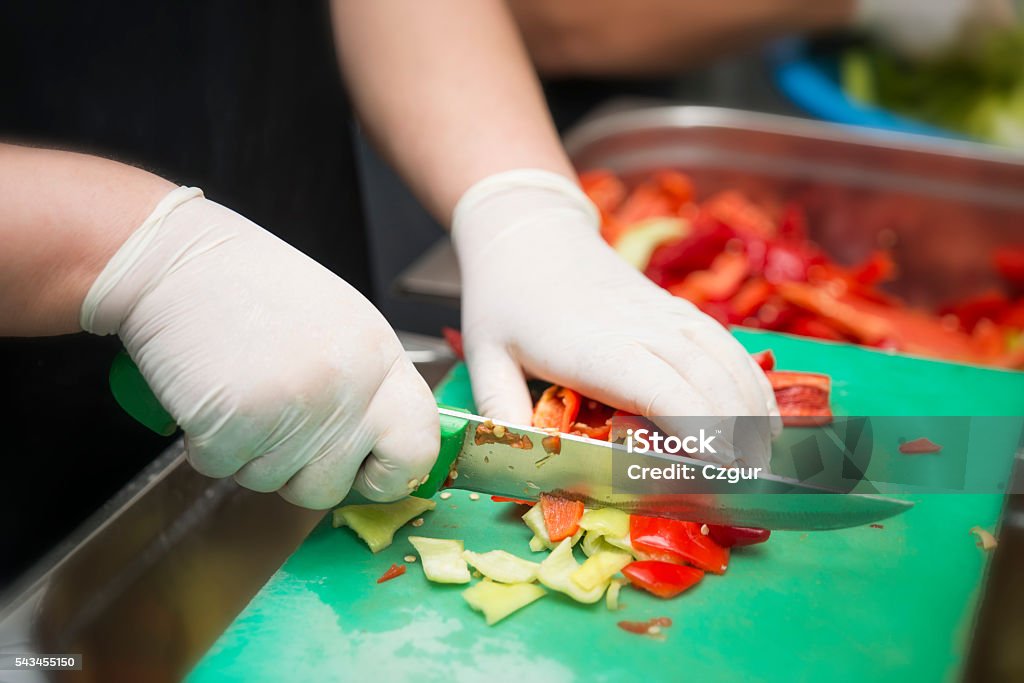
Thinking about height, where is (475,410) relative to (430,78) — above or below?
below

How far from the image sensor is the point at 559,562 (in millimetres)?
1188

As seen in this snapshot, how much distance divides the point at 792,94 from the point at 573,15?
71 centimetres

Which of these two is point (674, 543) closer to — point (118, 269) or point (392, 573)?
point (392, 573)

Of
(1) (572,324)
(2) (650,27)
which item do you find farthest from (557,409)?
(2) (650,27)

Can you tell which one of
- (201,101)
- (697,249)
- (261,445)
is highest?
(201,101)

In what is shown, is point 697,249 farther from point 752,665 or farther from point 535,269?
point 752,665

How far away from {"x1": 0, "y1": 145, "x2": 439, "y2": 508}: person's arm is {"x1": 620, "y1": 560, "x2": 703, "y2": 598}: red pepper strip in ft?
0.99

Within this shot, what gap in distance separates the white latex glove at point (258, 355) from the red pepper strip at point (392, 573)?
127mm

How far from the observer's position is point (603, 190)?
235cm

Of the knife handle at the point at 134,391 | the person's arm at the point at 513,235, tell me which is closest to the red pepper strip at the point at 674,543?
the person's arm at the point at 513,235

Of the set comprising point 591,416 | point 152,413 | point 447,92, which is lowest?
point 591,416

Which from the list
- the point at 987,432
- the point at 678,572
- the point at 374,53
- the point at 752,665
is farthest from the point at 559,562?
the point at 374,53

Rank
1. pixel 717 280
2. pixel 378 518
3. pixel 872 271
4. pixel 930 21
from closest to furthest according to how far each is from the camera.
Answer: pixel 378 518 → pixel 717 280 → pixel 872 271 → pixel 930 21

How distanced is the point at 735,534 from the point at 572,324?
0.37m
